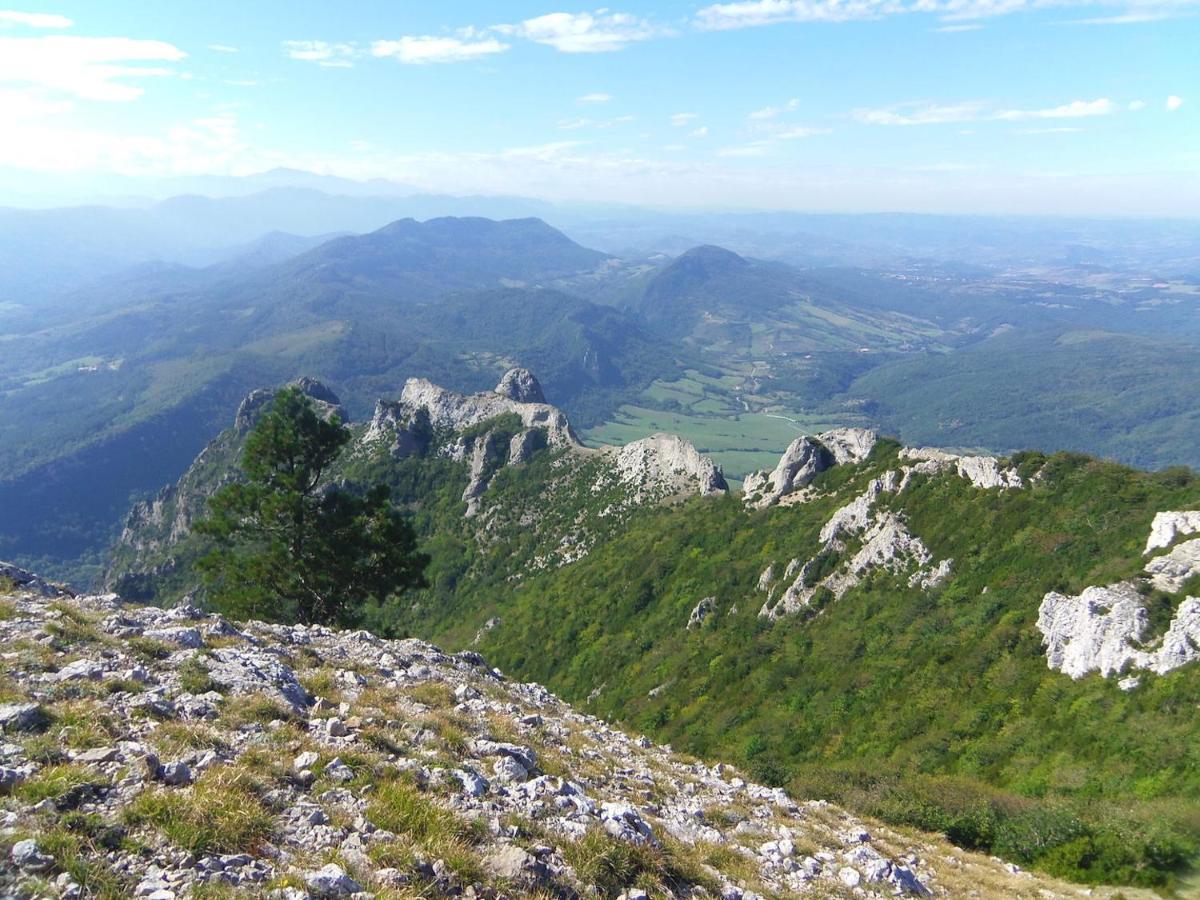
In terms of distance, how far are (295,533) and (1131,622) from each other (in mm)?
36586

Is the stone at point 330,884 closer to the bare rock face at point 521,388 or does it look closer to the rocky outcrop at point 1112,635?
the rocky outcrop at point 1112,635

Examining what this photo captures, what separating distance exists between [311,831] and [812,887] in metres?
8.88

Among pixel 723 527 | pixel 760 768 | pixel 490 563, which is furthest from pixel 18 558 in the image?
pixel 760 768

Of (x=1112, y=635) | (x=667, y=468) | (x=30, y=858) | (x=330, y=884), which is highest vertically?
(x=30, y=858)

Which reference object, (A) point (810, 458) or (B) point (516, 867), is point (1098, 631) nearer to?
(B) point (516, 867)

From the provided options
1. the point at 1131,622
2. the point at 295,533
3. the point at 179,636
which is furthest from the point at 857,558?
the point at 179,636

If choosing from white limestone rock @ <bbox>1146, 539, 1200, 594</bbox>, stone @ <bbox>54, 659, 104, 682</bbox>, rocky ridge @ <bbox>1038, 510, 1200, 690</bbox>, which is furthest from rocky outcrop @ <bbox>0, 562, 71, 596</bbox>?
white limestone rock @ <bbox>1146, 539, 1200, 594</bbox>

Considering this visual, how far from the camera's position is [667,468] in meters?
84.4

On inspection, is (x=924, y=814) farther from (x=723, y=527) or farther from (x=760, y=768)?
(x=723, y=527)

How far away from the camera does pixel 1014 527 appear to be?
125 feet

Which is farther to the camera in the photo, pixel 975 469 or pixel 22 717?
pixel 975 469

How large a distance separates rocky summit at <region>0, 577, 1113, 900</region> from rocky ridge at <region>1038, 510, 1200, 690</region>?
13.7 meters

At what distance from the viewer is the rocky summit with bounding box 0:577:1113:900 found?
8023 mm

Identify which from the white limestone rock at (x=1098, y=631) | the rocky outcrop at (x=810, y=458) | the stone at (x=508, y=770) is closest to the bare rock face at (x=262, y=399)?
the rocky outcrop at (x=810, y=458)
